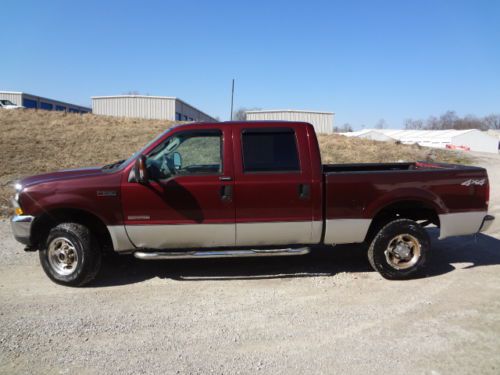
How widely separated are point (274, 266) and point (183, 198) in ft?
5.80

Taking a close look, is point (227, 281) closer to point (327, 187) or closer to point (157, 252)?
point (157, 252)

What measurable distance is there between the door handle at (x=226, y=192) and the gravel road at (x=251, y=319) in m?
1.10

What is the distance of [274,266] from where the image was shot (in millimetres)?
5613

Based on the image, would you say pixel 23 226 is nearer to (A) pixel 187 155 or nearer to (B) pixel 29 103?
(A) pixel 187 155

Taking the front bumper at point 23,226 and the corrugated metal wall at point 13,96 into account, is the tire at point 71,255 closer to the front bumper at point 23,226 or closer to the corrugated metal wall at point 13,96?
the front bumper at point 23,226

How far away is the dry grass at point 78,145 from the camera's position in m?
13.0

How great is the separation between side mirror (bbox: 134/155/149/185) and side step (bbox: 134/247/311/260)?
0.90 m

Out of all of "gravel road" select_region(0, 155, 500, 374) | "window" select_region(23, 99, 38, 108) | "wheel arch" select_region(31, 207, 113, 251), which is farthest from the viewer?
"window" select_region(23, 99, 38, 108)

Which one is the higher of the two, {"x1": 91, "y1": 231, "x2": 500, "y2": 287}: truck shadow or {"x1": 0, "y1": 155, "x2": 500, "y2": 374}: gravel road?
{"x1": 91, "y1": 231, "x2": 500, "y2": 287}: truck shadow

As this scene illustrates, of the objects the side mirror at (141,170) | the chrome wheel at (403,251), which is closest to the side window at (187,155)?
the side mirror at (141,170)

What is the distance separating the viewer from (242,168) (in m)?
4.77

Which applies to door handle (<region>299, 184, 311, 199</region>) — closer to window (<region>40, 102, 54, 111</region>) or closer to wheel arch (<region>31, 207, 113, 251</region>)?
wheel arch (<region>31, 207, 113, 251</region>)

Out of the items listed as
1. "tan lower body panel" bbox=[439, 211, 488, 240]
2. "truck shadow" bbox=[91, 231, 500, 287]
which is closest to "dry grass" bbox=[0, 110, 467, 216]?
"truck shadow" bbox=[91, 231, 500, 287]

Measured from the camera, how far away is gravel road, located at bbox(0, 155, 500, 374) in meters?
3.22
